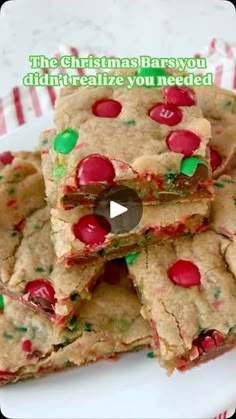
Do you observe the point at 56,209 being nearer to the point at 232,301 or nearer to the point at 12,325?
the point at 12,325

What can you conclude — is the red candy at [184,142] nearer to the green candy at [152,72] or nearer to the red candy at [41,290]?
the green candy at [152,72]

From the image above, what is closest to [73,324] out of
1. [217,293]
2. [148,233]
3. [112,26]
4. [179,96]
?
[148,233]

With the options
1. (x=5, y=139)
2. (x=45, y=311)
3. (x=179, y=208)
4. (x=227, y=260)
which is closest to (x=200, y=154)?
(x=179, y=208)

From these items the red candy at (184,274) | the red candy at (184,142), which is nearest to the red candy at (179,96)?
the red candy at (184,142)

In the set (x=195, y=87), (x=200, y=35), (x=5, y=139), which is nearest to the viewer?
(x=195, y=87)

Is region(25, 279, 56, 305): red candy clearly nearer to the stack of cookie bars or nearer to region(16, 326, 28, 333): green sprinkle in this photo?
the stack of cookie bars

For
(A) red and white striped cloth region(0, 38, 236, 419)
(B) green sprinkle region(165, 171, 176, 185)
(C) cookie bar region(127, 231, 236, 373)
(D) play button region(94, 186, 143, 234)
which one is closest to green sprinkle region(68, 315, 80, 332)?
(C) cookie bar region(127, 231, 236, 373)
